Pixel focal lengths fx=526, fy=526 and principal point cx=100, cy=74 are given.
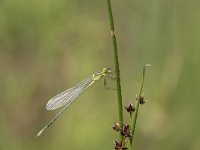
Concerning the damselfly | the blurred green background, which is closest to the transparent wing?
the damselfly

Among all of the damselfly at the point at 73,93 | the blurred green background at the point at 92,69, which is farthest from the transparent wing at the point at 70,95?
the blurred green background at the point at 92,69

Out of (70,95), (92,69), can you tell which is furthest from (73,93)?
(92,69)

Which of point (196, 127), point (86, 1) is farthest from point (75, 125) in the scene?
point (86, 1)

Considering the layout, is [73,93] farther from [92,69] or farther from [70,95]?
[92,69]

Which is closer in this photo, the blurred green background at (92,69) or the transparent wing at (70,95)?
the transparent wing at (70,95)

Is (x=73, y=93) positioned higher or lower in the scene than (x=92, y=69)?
higher

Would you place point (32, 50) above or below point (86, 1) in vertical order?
below

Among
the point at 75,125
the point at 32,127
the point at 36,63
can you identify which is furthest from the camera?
the point at 36,63

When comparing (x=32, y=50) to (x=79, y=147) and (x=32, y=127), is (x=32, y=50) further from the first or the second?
(x=79, y=147)

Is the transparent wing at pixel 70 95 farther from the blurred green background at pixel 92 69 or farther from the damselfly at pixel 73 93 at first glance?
the blurred green background at pixel 92 69
